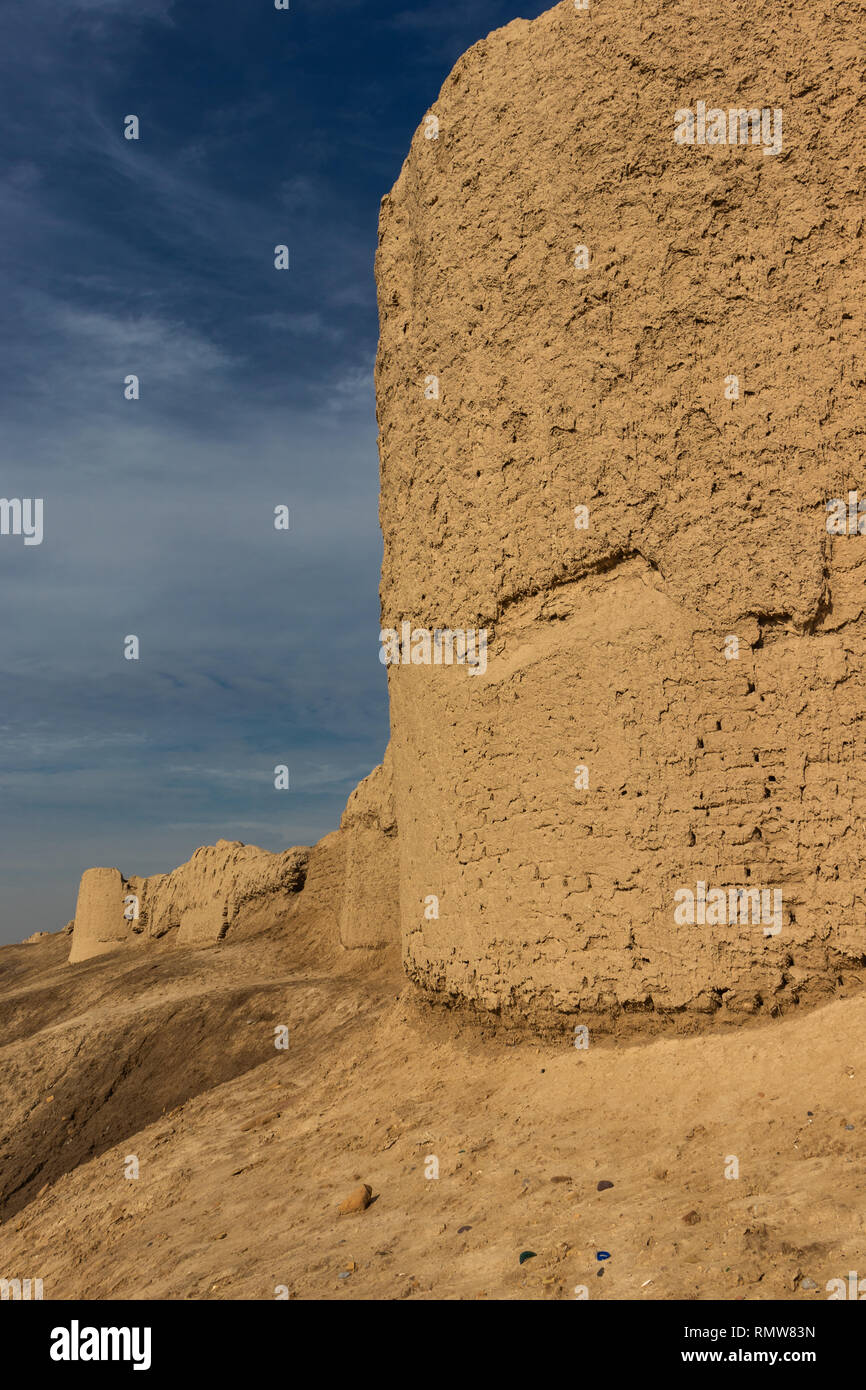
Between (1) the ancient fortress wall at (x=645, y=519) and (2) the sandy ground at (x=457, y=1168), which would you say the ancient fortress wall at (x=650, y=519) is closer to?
(1) the ancient fortress wall at (x=645, y=519)

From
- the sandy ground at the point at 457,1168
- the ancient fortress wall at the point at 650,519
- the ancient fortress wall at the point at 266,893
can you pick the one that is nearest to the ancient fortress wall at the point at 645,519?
the ancient fortress wall at the point at 650,519

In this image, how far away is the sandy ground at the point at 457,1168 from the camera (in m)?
3.11

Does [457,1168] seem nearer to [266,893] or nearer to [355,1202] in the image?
[355,1202]

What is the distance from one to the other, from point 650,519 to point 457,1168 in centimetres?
301

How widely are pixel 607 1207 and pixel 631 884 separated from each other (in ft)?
4.66

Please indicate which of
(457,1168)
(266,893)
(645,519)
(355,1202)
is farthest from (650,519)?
(266,893)

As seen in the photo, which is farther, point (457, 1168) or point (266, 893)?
point (266, 893)

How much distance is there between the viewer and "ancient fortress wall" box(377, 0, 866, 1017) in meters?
4.34

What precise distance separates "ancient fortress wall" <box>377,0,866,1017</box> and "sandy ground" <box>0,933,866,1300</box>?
360 millimetres

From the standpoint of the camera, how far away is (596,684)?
477 centimetres

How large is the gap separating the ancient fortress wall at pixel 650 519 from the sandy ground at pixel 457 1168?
36 cm

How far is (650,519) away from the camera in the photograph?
15.6 feet

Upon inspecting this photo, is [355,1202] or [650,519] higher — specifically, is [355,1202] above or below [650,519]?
below
